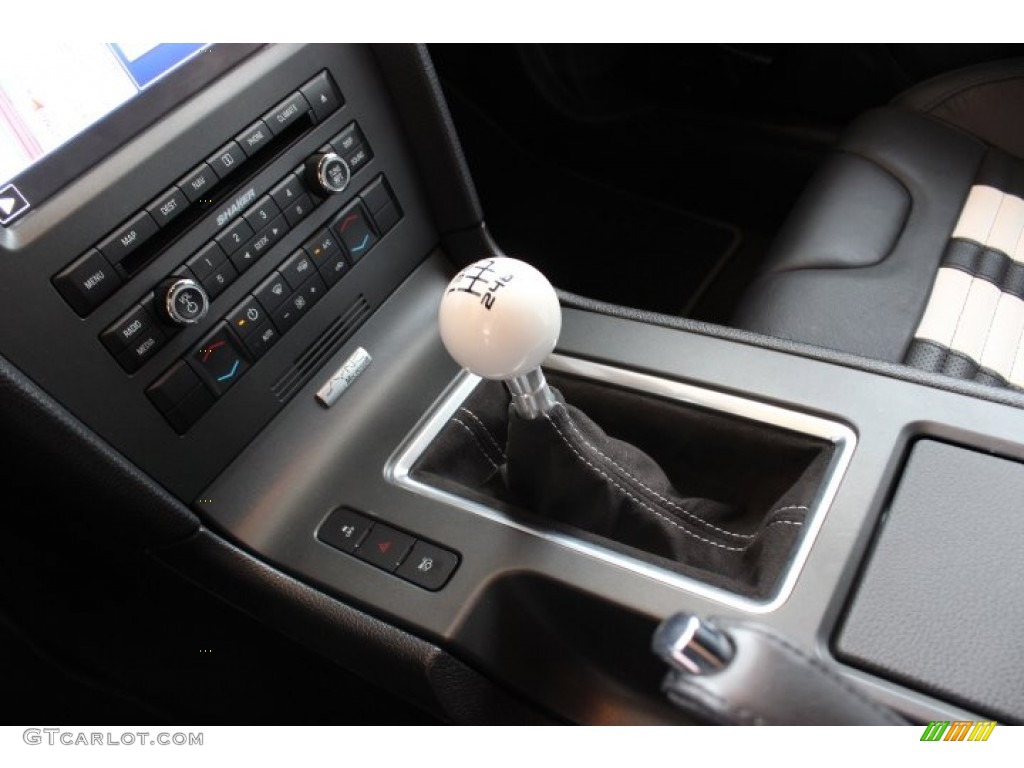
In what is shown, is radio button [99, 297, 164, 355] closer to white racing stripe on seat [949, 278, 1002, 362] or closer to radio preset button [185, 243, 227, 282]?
radio preset button [185, 243, 227, 282]

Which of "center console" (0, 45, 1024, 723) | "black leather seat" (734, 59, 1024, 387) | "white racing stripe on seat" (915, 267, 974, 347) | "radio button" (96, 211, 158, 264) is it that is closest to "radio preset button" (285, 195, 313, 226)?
"center console" (0, 45, 1024, 723)

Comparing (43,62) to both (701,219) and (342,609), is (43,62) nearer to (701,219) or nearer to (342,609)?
(342,609)

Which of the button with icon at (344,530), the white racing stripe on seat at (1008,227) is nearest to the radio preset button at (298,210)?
the button with icon at (344,530)

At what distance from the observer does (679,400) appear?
2.24ft

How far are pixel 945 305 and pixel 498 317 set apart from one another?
20.4 inches

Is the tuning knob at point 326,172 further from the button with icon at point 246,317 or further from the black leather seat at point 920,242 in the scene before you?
the black leather seat at point 920,242

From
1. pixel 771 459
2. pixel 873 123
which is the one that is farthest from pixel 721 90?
pixel 771 459

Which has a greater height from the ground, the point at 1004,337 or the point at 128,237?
the point at 1004,337

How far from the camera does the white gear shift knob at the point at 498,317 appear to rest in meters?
0.52

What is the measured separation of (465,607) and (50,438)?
0.27 metres

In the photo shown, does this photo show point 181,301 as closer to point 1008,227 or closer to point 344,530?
point 344,530

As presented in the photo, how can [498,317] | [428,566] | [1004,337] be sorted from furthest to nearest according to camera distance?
[1004,337] → [428,566] → [498,317]

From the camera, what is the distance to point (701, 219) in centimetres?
147

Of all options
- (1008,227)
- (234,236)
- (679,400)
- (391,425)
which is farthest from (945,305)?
(234,236)
